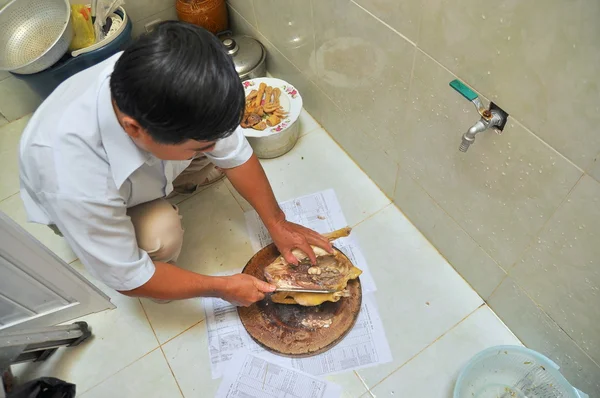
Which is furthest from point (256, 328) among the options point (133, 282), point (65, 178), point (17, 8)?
point (17, 8)

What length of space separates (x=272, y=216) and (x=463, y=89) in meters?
0.54

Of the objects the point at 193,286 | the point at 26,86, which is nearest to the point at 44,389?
the point at 193,286

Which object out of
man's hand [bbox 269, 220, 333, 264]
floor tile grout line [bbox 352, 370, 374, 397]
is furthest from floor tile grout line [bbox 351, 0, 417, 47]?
floor tile grout line [bbox 352, 370, 374, 397]

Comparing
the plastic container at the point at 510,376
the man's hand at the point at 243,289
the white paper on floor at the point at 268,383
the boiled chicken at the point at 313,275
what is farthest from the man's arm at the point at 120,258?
the plastic container at the point at 510,376

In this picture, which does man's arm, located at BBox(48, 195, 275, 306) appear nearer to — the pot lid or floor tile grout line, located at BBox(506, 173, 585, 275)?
floor tile grout line, located at BBox(506, 173, 585, 275)

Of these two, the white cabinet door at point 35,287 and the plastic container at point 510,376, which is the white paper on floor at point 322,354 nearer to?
the plastic container at point 510,376

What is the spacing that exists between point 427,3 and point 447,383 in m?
0.82

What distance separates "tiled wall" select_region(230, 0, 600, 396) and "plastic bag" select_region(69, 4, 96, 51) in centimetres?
63

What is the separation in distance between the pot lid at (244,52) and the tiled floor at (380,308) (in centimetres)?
48

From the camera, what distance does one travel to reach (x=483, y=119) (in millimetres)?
744

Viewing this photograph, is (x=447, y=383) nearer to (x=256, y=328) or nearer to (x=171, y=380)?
(x=256, y=328)

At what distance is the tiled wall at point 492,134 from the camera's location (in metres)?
0.61

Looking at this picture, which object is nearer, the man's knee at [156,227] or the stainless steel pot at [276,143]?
the man's knee at [156,227]

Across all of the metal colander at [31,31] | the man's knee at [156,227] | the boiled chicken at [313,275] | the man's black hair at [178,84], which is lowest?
the boiled chicken at [313,275]
